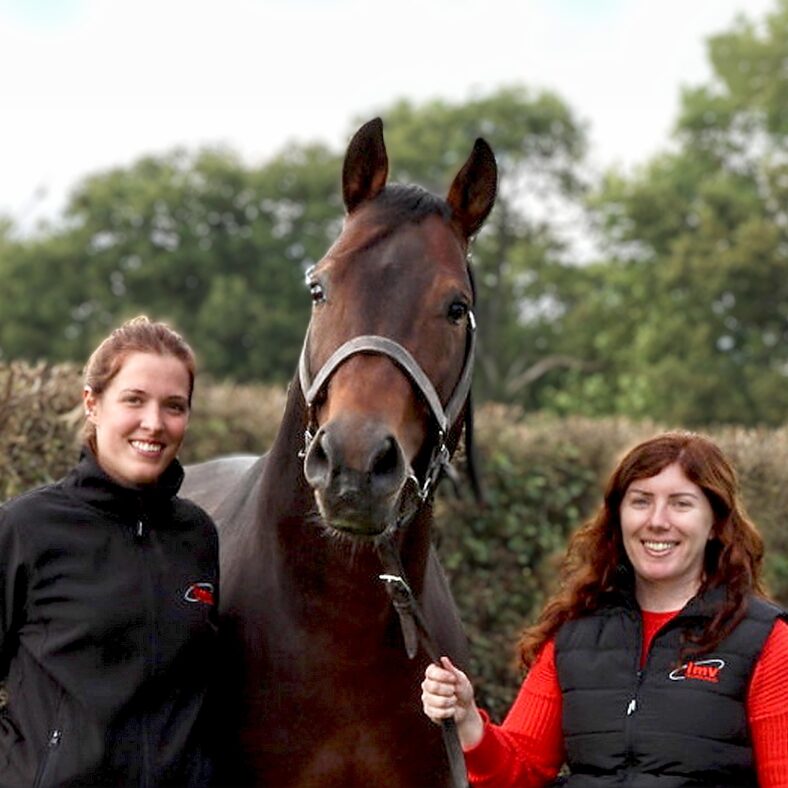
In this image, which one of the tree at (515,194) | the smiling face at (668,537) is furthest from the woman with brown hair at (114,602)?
the tree at (515,194)

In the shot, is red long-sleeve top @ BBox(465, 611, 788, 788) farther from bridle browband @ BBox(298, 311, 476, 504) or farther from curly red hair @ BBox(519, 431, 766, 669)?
bridle browband @ BBox(298, 311, 476, 504)

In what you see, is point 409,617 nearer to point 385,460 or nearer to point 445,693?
point 445,693

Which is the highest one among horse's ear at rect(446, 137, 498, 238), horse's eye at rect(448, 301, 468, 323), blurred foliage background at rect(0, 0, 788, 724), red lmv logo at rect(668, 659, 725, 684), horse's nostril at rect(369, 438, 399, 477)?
blurred foliage background at rect(0, 0, 788, 724)

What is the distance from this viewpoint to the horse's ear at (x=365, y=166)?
11.0 feet

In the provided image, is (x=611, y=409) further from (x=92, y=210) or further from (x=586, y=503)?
(x=586, y=503)

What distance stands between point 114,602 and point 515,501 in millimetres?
4962

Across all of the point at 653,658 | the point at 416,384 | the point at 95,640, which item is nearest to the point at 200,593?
the point at 95,640

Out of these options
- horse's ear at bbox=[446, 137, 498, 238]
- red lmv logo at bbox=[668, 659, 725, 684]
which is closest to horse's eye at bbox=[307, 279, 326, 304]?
horse's ear at bbox=[446, 137, 498, 238]

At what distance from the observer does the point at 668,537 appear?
332 centimetres

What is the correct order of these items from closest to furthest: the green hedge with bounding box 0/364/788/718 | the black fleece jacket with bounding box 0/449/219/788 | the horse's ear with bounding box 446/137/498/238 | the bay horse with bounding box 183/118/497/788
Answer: the black fleece jacket with bounding box 0/449/219/788
the bay horse with bounding box 183/118/497/788
the horse's ear with bounding box 446/137/498/238
the green hedge with bounding box 0/364/788/718

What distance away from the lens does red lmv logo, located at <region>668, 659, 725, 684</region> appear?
311 centimetres

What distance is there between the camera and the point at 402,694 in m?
3.34

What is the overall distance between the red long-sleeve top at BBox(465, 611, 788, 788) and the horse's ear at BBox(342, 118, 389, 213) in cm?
126

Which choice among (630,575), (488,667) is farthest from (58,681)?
(488,667)
